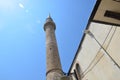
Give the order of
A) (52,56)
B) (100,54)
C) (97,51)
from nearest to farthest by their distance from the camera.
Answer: (100,54) → (97,51) → (52,56)

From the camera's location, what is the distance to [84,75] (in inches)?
384

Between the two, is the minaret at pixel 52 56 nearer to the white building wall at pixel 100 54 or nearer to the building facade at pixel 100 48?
the building facade at pixel 100 48

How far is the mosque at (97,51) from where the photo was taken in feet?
12.6

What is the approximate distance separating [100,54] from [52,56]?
3.70 m

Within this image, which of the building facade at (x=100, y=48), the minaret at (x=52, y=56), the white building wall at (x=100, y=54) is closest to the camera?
the building facade at (x=100, y=48)

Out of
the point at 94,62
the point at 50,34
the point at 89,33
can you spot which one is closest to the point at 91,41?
the point at 89,33

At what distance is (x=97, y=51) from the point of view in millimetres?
8438

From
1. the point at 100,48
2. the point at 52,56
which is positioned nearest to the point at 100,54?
the point at 100,48

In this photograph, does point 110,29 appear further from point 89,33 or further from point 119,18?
point 119,18

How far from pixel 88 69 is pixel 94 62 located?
0.81 meters

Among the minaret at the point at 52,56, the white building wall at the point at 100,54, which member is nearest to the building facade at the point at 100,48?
the white building wall at the point at 100,54

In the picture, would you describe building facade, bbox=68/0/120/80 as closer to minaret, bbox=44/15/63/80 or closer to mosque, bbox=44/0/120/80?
mosque, bbox=44/0/120/80

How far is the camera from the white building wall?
273 inches

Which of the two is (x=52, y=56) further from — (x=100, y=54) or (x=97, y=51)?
(x=100, y=54)
